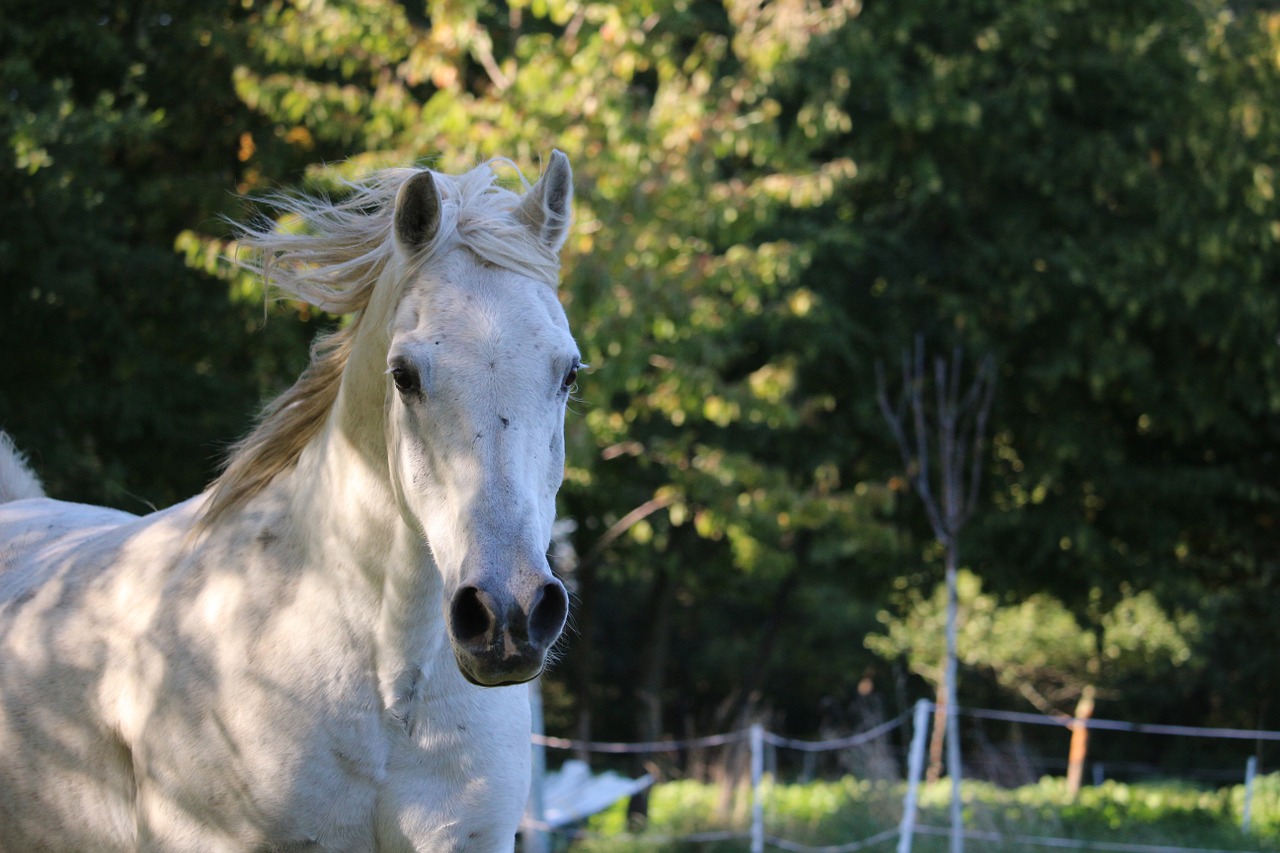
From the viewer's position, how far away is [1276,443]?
15.2 metres

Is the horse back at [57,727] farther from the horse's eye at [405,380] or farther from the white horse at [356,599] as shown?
the horse's eye at [405,380]

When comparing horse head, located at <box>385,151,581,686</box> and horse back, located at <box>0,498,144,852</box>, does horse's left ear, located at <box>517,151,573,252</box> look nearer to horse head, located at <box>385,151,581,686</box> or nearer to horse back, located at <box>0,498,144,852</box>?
horse head, located at <box>385,151,581,686</box>

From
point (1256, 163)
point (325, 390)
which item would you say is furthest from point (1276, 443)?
point (325, 390)

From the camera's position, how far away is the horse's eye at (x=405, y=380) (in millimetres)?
2395

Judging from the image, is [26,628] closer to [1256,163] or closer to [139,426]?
[139,426]

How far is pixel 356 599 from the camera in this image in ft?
8.79

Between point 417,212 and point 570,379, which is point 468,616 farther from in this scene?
point 417,212

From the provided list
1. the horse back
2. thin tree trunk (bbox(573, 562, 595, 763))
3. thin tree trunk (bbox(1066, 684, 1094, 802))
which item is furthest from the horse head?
thin tree trunk (bbox(1066, 684, 1094, 802))

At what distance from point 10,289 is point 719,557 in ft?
31.9

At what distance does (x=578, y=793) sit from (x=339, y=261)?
1065 centimetres

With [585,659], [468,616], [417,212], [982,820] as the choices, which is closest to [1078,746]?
[585,659]

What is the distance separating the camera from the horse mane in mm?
2639

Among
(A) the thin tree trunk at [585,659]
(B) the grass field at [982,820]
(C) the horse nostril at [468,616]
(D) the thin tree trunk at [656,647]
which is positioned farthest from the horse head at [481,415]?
(D) the thin tree trunk at [656,647]

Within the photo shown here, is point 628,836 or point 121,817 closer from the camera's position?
point 121,817
